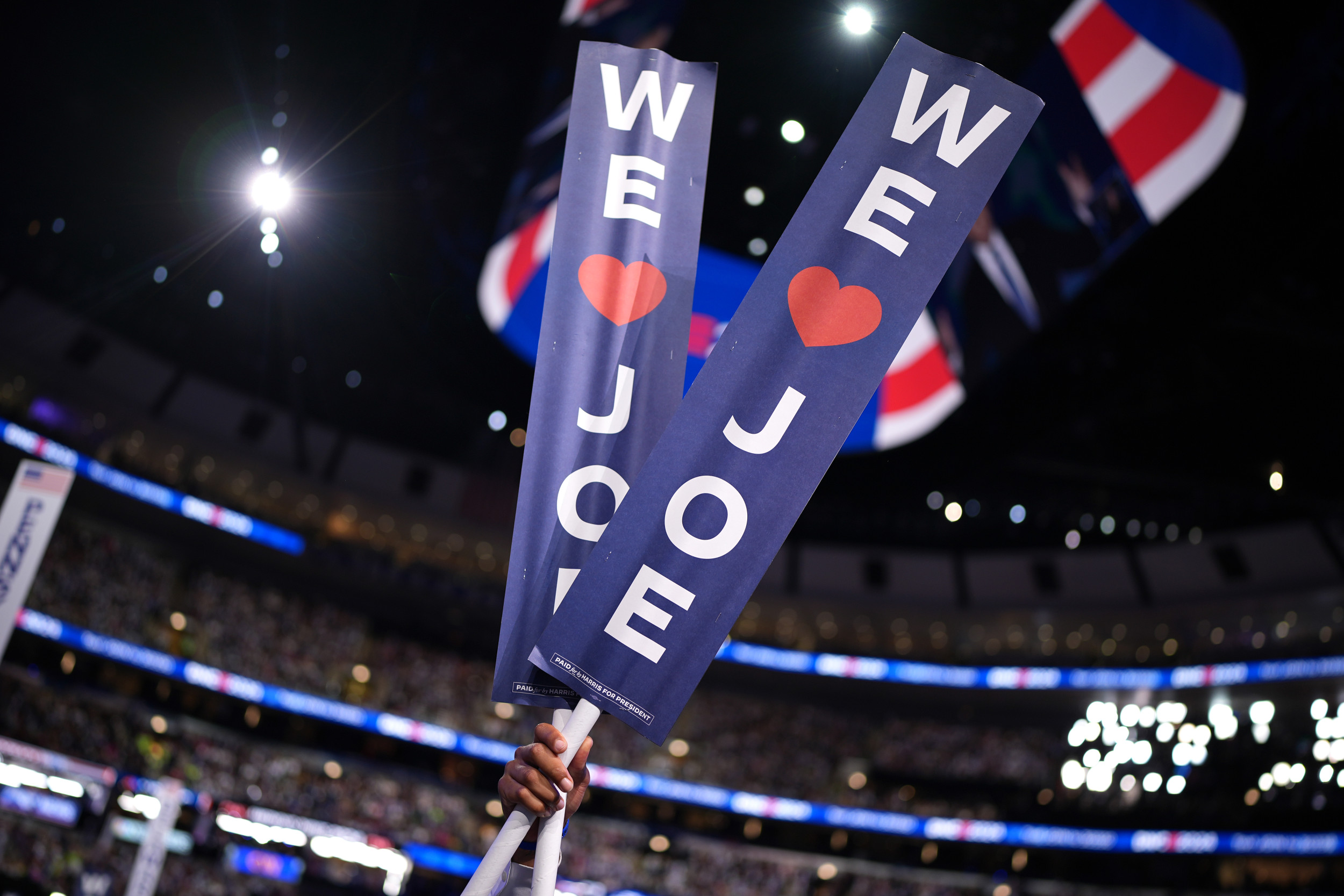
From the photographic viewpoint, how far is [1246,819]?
22.9 m

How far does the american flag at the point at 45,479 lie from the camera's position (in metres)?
7.65

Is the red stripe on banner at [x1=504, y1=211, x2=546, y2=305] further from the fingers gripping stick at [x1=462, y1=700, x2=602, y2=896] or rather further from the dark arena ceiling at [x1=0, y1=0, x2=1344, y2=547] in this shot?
the fingers gripping stick at [x1=462, y1=700, x2=602, y2=896]

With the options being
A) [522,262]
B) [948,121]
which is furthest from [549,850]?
[522,262]

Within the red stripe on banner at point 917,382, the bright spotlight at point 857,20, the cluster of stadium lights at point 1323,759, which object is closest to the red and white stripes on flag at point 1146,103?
the bright spotlight at point 857,20

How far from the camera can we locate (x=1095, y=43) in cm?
1361

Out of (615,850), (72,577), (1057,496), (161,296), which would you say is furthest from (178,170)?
(1057,496)

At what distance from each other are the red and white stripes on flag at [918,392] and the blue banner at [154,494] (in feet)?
61.6

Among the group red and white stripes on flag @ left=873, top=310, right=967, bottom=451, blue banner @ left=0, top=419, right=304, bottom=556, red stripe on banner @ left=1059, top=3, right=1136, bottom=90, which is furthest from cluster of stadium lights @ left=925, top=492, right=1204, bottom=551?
blue banner @ left=0, top=419, right=304, bottom=556

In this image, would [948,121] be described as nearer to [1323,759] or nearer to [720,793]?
[1323,759]

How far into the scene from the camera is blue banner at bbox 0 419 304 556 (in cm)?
2497

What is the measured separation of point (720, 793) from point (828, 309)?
27402mm

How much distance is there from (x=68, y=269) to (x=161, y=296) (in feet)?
7.96

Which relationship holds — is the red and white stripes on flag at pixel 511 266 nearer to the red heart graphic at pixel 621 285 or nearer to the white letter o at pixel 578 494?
the red heart graphic at pixel 621 285

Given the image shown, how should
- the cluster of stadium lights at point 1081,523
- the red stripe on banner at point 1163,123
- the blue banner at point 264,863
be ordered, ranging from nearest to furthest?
the red stripe on banner at point 1163,123 → the blue banner at point 264,863 → the cluster of stadium lights at point 1081,523
